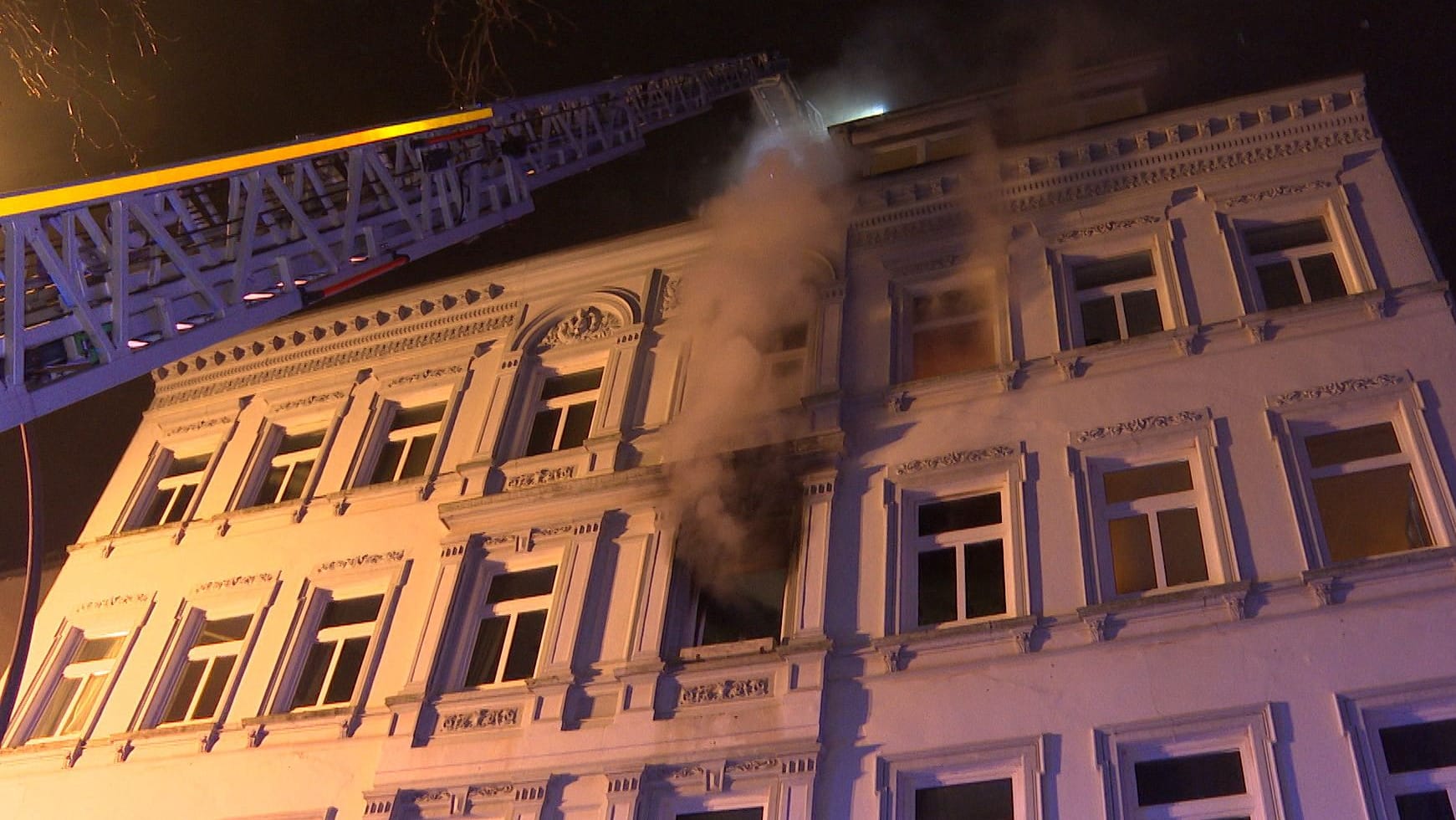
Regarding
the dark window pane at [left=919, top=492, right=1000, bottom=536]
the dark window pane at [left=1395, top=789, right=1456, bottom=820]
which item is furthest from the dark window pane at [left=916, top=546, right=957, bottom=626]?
the dark window pane at [left=1395, top=789, right=1456, bottom=820]

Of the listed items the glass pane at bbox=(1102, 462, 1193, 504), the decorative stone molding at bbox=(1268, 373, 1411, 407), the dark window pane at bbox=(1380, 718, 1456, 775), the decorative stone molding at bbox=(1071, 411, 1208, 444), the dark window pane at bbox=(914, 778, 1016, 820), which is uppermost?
the decorative stone molding at bbox=(1268, 373, 1411, 407)

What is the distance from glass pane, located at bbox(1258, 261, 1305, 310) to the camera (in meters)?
12.2

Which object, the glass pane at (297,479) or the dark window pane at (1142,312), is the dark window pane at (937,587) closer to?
the dark window pane at (1142,312)

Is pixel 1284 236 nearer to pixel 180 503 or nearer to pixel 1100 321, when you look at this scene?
pixel 1100 321

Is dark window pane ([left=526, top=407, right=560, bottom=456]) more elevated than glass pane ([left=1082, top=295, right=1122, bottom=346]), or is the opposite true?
glass pane ([left=1082, top=295, right=1122, bottom=346])

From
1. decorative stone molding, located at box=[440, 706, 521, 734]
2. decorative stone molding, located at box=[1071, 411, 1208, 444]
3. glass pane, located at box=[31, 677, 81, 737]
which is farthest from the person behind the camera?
glass pane, located at box=[31, 677, 81, 737]

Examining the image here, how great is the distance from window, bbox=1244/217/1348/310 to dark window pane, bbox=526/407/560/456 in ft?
26.3

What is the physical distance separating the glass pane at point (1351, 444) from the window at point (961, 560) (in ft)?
9.28

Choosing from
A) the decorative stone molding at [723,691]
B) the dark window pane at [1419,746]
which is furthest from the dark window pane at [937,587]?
the dark window pane at [1419,746]

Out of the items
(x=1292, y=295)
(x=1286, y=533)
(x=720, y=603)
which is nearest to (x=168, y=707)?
(x=720, y=603)

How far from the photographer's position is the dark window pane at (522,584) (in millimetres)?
12750

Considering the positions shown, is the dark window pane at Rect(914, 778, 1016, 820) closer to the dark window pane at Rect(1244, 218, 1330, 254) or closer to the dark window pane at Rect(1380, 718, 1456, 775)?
the dark window pane at Rect(1380, 718, 1456, 775)

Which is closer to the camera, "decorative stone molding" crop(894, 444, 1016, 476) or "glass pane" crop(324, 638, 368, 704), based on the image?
"decorative stone molding" crop(894, 444, 1016, 476)

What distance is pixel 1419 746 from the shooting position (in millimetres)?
8758
